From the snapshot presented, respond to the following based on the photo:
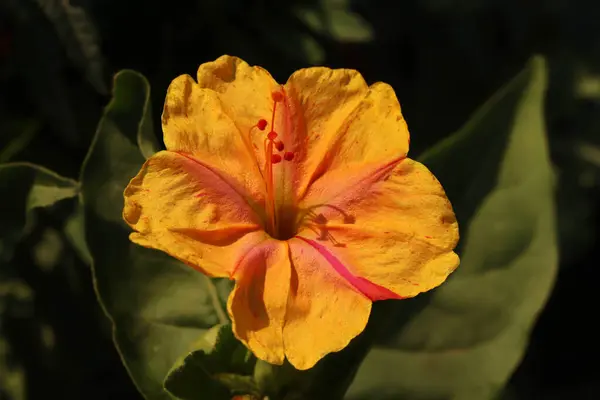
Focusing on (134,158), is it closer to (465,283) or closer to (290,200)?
(290,200)

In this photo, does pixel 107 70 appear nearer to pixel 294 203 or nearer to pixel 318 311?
pixel 294 203

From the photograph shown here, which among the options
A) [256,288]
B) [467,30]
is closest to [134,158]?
[256,288]

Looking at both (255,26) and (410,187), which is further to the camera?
(255,26)

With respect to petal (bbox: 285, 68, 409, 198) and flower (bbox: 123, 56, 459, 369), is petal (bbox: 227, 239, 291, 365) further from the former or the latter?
petal (bbox: 285, 68, 409, 198)

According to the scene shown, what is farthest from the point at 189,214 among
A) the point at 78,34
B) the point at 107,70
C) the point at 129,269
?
the point at 107,70

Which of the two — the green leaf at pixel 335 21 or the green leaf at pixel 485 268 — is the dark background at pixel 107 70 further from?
the green leaf at pixel 485 268
